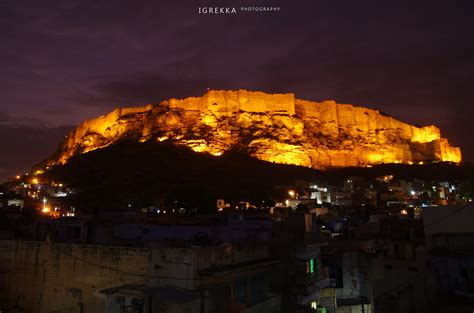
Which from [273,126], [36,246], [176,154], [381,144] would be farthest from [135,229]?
[381,144]

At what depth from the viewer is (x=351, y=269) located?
593 inches

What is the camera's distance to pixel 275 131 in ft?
309

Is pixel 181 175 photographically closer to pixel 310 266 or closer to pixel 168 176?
pixel 168 176

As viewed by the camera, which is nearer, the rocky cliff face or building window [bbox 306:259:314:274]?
building window [bbox 306:259:314:274]

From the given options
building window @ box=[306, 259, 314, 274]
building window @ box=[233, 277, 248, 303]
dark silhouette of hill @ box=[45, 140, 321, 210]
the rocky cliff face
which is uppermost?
the rocky cliff face

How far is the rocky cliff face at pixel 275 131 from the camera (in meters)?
89.2

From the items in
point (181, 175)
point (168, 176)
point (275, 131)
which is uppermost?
point (275, 131)

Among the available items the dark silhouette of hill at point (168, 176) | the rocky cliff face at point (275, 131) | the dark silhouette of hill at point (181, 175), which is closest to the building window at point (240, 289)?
the dark silhouette of hill at point (181, 175)

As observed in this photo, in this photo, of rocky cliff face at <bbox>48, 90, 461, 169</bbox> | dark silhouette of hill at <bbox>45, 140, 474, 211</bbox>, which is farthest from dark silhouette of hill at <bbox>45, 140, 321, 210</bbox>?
rocky cliff face at <bbox>48, 90, 461, 169</bbox>

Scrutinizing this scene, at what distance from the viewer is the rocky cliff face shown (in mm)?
89188

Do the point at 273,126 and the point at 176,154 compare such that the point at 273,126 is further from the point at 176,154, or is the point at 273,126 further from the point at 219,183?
the point at 219,183

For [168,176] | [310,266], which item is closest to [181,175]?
[168,176]

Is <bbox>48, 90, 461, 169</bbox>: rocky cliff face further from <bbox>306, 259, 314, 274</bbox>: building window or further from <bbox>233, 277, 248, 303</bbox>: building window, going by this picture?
<bbox>233, 277, 248, 303</bbox>: building window

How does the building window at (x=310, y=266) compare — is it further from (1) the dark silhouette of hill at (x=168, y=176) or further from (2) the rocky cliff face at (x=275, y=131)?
(2) the rocky cliff face at (x=275, y=131)
